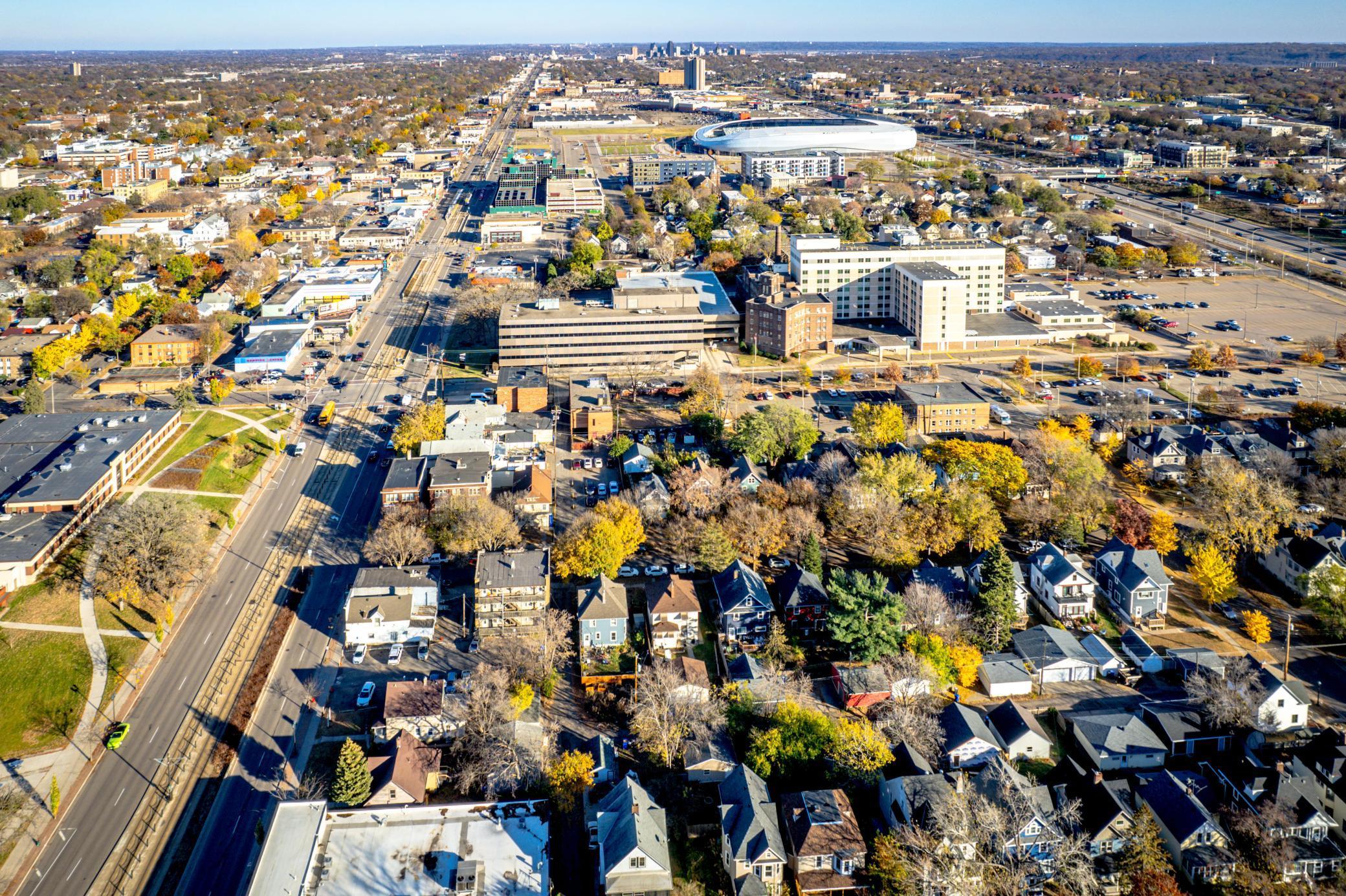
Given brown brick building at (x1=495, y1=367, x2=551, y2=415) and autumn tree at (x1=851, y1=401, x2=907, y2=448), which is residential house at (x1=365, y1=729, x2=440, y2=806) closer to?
autumn tree at (x1=851, y1=401, x2=907, y2=448)

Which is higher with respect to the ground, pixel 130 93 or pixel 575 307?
pixel 130 93

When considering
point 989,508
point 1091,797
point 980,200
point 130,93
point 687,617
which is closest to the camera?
point 1091,797

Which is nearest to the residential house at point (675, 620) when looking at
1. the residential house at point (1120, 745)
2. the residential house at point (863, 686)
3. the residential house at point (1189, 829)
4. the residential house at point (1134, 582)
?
the residential house at point (863, 686)

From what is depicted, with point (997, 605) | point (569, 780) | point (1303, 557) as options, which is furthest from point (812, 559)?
point (1303, 557)

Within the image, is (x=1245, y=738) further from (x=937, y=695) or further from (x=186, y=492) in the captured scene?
(x=186, y=492)

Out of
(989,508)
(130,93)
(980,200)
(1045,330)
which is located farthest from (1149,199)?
(130,93)

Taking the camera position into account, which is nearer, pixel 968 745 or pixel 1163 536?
pixel 968 745

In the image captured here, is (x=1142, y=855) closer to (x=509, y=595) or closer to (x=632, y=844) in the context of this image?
(x=632, y=844)
